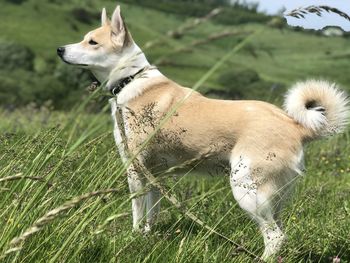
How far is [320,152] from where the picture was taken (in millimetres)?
8352

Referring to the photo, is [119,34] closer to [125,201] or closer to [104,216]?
[104,216]

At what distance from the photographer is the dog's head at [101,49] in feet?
18.7

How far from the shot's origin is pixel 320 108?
4.48 metres

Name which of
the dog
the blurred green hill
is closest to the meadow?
the dog

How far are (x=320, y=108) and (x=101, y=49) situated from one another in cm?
240

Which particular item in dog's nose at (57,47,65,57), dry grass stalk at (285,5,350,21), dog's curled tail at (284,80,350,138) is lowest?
dog's nose at (57,47,65,57)

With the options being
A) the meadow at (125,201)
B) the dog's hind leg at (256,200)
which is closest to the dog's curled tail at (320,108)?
the meadow at (125,201)

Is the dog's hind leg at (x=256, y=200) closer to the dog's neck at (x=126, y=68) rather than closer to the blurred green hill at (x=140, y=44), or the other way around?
the dog's neck at (x=126, y=68)

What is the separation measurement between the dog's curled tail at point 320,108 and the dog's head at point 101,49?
2019 millimetres

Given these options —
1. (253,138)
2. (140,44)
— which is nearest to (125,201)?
(253,138)

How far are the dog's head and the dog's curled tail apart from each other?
6.62 ft

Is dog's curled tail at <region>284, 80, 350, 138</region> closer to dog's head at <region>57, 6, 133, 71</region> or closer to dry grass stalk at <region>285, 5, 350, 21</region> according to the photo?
dog's head at <region>57, 6, 133, 71</region>

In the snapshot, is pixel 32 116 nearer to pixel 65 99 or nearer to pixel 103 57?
pixel 103 57

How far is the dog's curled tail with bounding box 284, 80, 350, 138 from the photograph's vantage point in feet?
14.7
